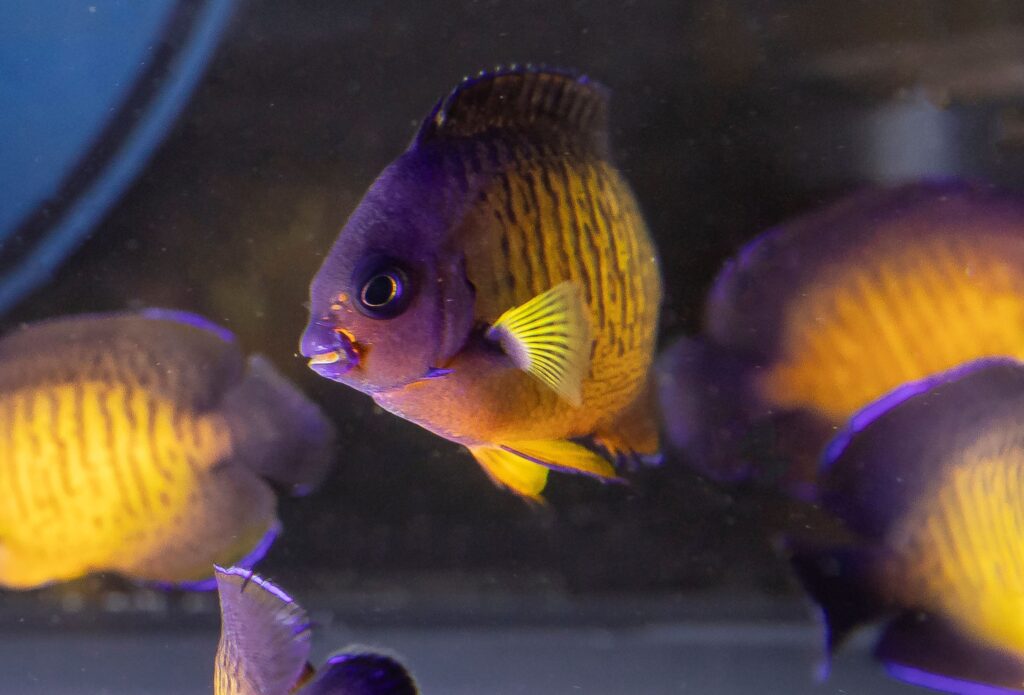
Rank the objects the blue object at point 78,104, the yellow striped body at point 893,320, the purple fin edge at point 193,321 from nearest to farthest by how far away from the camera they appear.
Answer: the yellow striped body at point 893,320, the purple fin edge at point 193,321, the blue object at point 78,104

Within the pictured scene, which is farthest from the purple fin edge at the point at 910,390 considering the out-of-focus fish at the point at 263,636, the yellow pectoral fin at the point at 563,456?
the out-of-focus fish at the point at 263,636

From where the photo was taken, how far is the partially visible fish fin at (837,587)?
103 centimetres

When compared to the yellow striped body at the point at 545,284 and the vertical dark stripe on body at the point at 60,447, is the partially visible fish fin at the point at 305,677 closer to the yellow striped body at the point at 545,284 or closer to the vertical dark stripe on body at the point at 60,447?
the yellow striped body at the point at 545,284

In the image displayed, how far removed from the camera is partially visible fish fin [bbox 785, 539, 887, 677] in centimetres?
103

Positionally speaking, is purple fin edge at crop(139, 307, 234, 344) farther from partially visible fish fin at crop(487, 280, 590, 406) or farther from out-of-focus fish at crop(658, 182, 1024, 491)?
partially visible fish fin at crop(487, 280, 590, 406)

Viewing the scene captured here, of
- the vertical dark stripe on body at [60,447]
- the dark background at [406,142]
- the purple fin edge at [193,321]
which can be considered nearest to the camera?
the vertical dark stripe on body at [60,447]

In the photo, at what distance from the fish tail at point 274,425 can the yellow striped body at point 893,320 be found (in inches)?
31.9

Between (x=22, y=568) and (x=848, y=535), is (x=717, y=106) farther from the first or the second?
(x=22, y=568)

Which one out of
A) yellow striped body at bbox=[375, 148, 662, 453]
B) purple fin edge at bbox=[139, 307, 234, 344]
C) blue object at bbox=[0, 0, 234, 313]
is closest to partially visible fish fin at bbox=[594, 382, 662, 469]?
yellow striped body at bbox=[375, 148, 662, 453]

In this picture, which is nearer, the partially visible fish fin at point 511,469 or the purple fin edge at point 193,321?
the partially visible fish fin at point 511,469

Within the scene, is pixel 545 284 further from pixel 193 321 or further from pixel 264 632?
pixel 193 321

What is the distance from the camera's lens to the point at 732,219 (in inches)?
81.7

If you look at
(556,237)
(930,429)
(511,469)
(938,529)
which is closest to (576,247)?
(556,237)

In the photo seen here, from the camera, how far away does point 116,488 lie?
1458 millimetres
